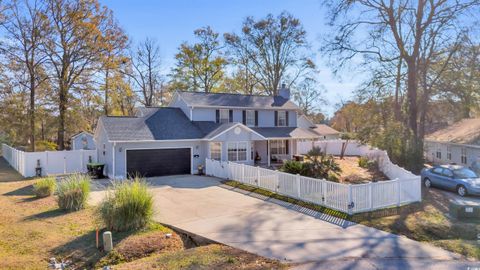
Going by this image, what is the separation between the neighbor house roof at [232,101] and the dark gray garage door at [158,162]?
4.57 metres

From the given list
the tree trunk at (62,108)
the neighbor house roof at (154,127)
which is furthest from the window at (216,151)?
the tree trunk at (62,108)

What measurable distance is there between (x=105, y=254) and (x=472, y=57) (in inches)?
1014

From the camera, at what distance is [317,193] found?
12430 millimetres

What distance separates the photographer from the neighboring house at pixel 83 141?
95.7 feet

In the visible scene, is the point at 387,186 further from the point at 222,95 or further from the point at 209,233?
the point at 222,95

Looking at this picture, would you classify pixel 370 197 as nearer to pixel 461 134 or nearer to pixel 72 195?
pixel 72 195

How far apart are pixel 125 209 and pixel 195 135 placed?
13.0 metres

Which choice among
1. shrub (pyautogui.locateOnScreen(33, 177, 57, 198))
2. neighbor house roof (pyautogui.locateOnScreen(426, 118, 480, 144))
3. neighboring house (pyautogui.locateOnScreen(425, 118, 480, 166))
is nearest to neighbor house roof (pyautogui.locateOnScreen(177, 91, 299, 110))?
shrub (pyautogui.locateOnScreen(33, 177, 57, 198))

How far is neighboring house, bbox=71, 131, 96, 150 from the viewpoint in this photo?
1148 inches

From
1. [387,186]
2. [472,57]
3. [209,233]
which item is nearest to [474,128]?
[472,57]

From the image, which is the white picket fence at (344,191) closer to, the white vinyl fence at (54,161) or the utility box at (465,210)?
the utility box at (465,210)

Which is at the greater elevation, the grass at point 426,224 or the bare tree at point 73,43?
the bare tree at point 73,43

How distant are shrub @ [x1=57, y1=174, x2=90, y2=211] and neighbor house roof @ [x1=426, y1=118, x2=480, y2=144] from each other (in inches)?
1041

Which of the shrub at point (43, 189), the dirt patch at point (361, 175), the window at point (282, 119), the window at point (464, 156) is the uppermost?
the window at point (282, 119)
